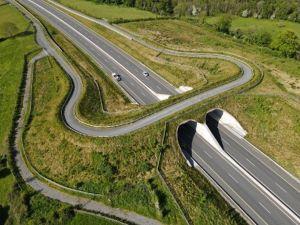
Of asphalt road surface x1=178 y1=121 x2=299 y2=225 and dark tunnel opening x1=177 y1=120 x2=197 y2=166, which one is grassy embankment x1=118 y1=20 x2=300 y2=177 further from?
dark tunnel opening x1=177 y1=120 x2=197 y2=166

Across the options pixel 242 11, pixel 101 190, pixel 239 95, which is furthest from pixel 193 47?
pixel 242 11

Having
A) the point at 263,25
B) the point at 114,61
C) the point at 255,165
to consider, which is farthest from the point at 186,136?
the point at 263,25

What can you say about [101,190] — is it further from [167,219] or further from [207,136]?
[207,136]

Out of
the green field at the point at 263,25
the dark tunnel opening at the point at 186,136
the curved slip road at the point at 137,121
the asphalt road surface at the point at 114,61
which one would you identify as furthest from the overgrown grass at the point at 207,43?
the dark tunnel opening at the point at 186,136

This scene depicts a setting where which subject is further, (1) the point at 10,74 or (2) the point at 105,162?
(1) the point at 10,74

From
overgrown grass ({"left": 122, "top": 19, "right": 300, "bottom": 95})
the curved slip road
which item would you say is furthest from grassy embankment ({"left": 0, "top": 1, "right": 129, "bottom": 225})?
overgrown grass ({"left": 122, "top": 19, "right": 300, "bottom": 95})

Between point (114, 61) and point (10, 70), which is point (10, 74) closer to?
point (10, 70)

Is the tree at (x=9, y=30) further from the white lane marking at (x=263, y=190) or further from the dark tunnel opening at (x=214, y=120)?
the white lane marking at (x=263, y=190)
